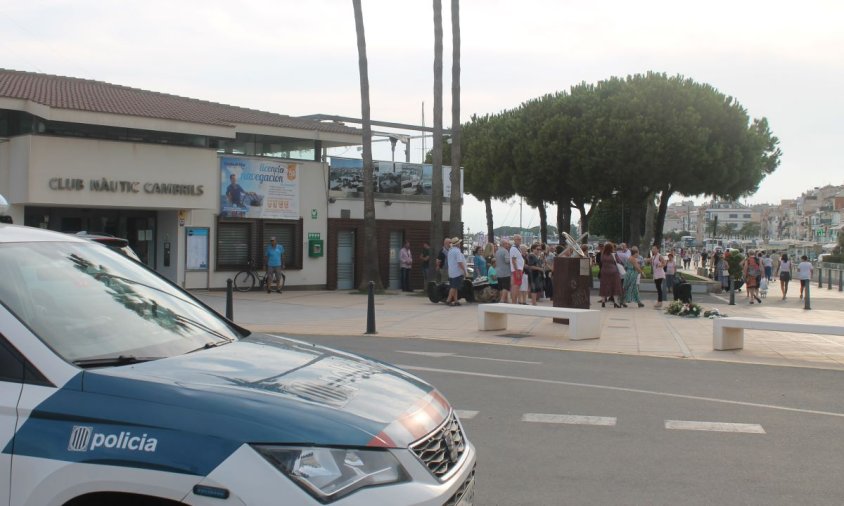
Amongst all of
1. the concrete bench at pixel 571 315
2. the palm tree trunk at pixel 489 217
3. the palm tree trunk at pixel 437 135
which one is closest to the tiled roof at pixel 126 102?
the palm tree trunk at pixel 437 135

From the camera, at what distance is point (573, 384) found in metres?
11.0

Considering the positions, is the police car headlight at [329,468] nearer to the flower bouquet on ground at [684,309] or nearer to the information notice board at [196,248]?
the flower bouquet on ground at [684,309]

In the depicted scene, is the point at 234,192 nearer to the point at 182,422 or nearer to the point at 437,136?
the point at 437,136

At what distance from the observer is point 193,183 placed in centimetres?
2705

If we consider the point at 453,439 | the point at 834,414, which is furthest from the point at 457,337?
the point at 453,439

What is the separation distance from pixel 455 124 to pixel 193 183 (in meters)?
8.52

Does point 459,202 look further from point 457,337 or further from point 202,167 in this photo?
point 457,337

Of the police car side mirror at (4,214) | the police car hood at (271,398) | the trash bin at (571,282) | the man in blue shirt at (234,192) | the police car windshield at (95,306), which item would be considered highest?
the man in blue shirt at (234,192)

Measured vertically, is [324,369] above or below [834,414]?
above

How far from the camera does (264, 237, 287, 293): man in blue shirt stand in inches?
1117

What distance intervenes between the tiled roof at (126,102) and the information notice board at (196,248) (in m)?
3.45

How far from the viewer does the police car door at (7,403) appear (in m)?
3.19

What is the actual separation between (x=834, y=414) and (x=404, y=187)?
25.0 metres

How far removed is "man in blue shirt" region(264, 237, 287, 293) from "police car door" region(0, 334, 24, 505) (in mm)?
25099
